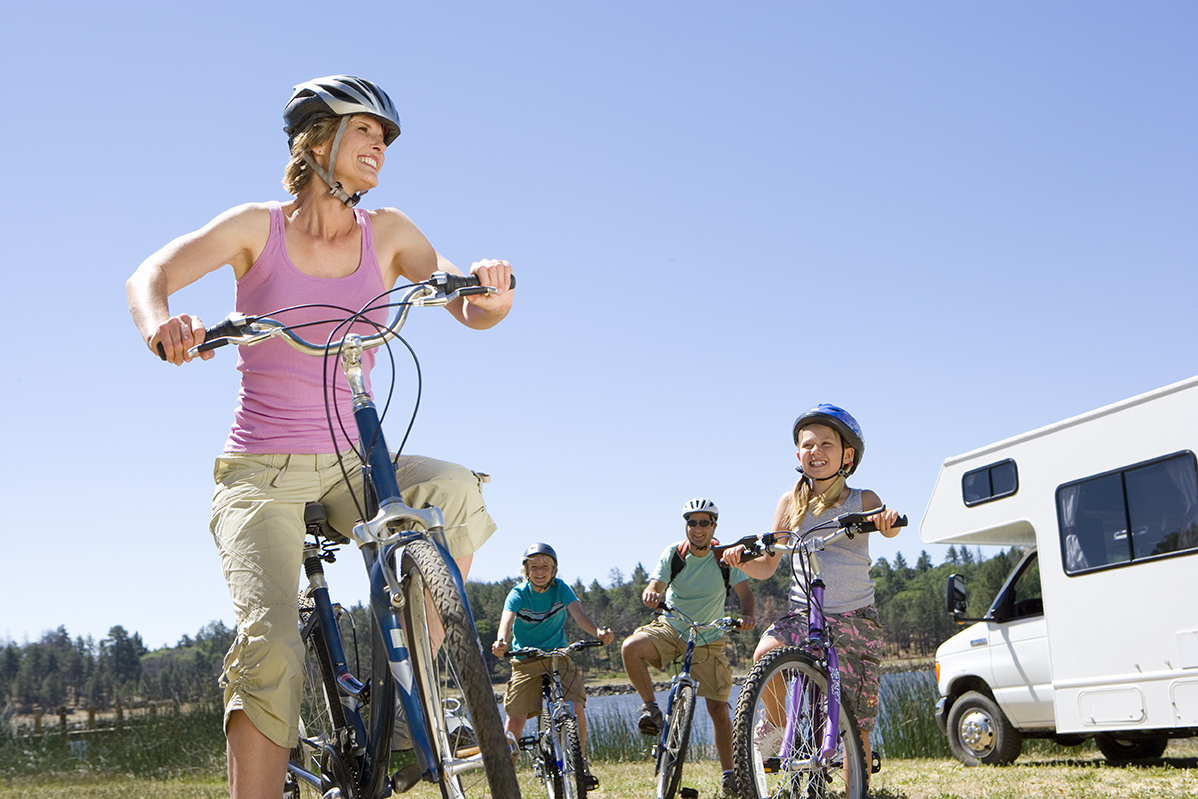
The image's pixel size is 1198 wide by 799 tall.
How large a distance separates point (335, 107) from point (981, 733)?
32.7ft

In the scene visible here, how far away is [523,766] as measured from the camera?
40.2ft

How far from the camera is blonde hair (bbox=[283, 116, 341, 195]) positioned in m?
2.91

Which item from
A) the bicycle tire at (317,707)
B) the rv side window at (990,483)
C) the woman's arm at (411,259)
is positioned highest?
the woman's arm at (411,259)

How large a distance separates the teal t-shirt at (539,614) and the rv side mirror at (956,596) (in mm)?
3826

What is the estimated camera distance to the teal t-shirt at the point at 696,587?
8289 millimetres

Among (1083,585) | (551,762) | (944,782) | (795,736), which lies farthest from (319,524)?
(1083,585)

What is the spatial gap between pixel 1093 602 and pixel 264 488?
8.27 meters

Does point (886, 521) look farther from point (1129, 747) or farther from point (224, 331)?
point (1129, 747)

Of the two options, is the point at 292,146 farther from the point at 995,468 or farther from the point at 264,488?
the point at 995,468

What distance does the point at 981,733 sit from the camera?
34.9 feet

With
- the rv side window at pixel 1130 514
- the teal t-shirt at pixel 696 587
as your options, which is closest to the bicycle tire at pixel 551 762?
the teal t-shirt at pixel 696 587

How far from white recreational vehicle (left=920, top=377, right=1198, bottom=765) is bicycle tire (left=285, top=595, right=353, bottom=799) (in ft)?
23.8

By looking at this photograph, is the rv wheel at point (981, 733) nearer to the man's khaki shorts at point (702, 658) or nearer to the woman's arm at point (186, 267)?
the man's khaki shorts at point (702, 658)

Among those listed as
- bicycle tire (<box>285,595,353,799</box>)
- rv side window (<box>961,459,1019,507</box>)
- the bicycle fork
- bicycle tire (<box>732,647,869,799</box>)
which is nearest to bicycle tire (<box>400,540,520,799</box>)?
bicycle tire (<box>285,595,353,799</box>)
